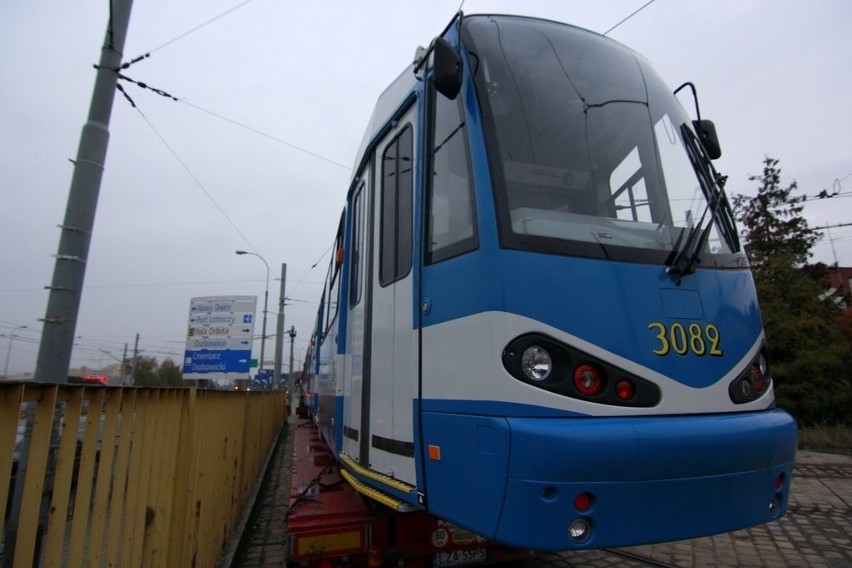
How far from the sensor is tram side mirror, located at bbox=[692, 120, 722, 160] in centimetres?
362

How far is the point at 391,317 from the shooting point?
3.48 metres

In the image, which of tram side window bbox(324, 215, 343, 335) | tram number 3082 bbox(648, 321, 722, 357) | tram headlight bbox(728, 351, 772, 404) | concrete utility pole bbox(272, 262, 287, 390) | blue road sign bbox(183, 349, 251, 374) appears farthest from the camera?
concrete utility pole bbox(272, 262, 287, 390)

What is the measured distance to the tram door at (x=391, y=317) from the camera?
3.12m

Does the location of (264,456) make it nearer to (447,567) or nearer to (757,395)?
(447,567)

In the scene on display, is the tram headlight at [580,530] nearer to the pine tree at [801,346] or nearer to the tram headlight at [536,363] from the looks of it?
the tram headlight at [536,363]

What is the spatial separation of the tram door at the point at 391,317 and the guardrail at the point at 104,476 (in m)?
1.26

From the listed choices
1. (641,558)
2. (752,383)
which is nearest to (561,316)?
(752,383)

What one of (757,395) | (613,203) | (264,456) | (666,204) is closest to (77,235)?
(613,203)

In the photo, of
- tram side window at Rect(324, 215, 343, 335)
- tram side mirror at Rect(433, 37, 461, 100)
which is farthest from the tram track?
tram side mirror at Rect(433, 37, 461, 100)

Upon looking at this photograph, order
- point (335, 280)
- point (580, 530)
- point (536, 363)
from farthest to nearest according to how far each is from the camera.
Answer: point (335, 280)
point (536, 363)
point (580, 530)

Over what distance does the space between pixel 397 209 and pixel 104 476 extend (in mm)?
2230

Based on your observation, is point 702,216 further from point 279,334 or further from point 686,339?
point 279,334

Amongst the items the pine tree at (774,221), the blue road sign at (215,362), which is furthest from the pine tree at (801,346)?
Result: the blue road sign at (215,362)

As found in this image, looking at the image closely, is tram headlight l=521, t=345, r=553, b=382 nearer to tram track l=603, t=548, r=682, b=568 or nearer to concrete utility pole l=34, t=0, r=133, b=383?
tram track l=603, t=548, r=682, b=568
